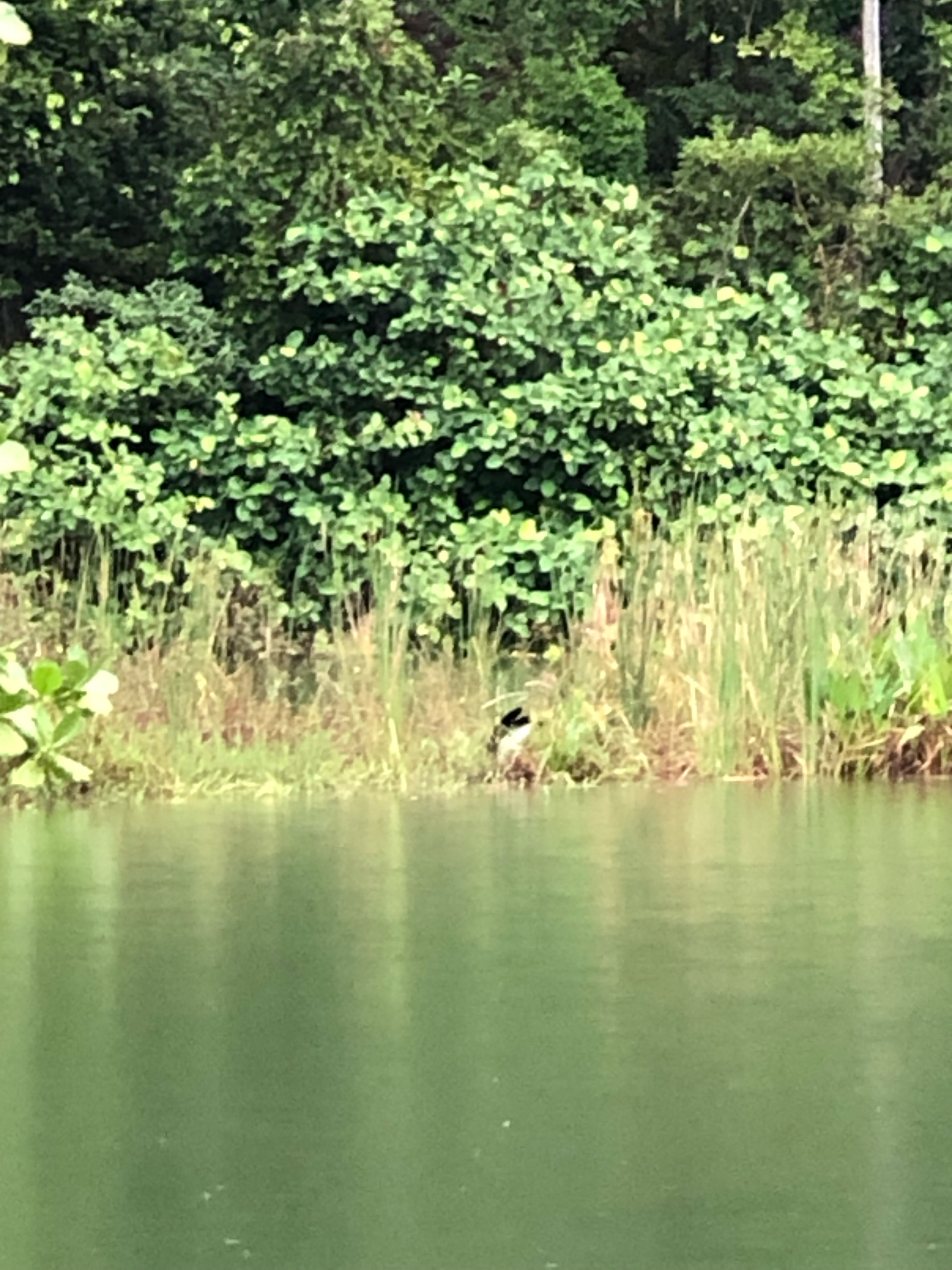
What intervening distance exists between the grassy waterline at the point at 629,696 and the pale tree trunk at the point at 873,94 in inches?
165

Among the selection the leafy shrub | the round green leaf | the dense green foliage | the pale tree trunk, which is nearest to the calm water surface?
the round green leaf

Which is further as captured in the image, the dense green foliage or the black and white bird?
the dense green foliage

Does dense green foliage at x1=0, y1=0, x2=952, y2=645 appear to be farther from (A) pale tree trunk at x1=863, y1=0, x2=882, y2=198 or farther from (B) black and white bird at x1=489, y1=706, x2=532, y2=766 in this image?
(B) black and white bird at x1=489, y1=706, x2=532, y2=766

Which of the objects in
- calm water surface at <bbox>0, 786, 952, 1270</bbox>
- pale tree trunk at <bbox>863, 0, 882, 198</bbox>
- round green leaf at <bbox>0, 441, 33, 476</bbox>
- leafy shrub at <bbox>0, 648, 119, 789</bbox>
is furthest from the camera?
pale tree trunk at <bbox>863, 0, 882, 198</bbox>

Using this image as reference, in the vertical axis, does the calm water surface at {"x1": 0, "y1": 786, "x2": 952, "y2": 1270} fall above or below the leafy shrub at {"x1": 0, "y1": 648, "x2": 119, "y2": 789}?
below

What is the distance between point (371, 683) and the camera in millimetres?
6785

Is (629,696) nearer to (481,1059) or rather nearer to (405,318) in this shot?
(405,318)

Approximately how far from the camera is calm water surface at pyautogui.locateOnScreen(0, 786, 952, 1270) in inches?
82.0

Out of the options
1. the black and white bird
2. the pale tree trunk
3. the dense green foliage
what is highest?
the pale tree trunk

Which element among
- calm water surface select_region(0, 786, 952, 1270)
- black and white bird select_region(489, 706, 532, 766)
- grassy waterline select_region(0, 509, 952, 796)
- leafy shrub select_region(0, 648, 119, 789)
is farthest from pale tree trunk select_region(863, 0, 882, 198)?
calm water surface select_region(0, 786, 952, 1270)

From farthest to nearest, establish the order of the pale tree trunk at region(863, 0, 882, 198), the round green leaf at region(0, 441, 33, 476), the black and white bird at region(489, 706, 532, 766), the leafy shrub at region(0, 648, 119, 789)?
1. the pale tree trunk at region(863, 0, 882, 198)
2. the black and white bird at region(489, 706, 532, 766)
3. the leafy shrub at region(0, 648, 119, 789)
4. the round green leaf at region(0, 441, 33, 476)

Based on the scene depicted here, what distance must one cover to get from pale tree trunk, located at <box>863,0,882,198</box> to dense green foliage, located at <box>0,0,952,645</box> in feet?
0.24

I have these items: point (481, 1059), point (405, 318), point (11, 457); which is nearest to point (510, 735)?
point (11, 457)

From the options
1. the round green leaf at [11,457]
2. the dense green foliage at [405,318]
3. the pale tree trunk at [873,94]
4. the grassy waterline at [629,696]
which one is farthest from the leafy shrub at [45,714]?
the pale tree trunk at [873,94]
